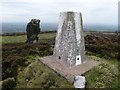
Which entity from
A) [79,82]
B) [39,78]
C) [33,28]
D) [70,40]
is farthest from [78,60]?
[33,28]

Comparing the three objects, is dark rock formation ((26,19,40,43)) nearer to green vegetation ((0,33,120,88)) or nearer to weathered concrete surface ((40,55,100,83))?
green vegetation ((0,33,120,88))

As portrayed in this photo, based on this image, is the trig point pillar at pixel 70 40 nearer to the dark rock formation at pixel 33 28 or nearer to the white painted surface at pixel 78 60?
the white painted surface at pixel 78 60

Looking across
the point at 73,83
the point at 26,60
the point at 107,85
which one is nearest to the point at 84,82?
the point at 73,83

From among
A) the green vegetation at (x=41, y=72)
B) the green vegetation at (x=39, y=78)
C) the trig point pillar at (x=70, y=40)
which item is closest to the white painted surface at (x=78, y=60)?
the trig point pillar at (x=70, y=40)

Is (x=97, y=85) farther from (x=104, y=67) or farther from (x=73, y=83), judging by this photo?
(x=104, y=67)

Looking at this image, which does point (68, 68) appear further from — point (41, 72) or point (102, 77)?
point (102, 77)

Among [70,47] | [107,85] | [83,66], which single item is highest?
[70,47]
